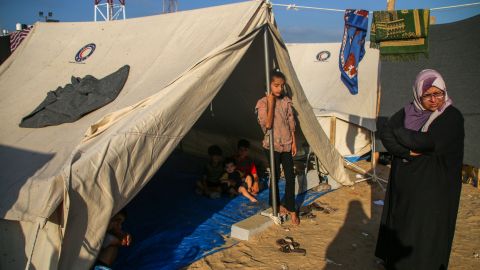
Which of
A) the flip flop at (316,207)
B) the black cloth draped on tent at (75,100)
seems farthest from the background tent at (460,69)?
the black cloth draped on tent at (75,100)

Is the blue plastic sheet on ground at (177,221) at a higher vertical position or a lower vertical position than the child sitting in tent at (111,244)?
lower

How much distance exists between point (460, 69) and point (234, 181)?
408cm

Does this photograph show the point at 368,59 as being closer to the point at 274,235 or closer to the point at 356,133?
the point at 356,133

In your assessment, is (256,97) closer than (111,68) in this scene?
No

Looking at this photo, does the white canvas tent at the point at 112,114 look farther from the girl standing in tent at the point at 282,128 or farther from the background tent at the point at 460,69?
the background tent at the point at 460,69

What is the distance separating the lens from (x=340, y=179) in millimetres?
5410

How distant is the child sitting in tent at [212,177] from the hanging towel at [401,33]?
246cm

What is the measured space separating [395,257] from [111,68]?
359 cm

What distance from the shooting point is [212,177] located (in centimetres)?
500

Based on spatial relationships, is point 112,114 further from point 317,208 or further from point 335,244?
point 317,208

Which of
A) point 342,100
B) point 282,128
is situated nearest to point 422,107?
point 282,128

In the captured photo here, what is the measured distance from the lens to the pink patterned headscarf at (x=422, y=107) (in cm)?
262

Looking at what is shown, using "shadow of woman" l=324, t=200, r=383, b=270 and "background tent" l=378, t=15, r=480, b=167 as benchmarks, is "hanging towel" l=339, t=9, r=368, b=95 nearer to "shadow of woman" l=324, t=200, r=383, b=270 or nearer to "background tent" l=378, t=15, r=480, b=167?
"shadow of woman" l=324, t=200, r=383, b=270

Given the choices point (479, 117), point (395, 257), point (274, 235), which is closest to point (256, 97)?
point (274, 235)
